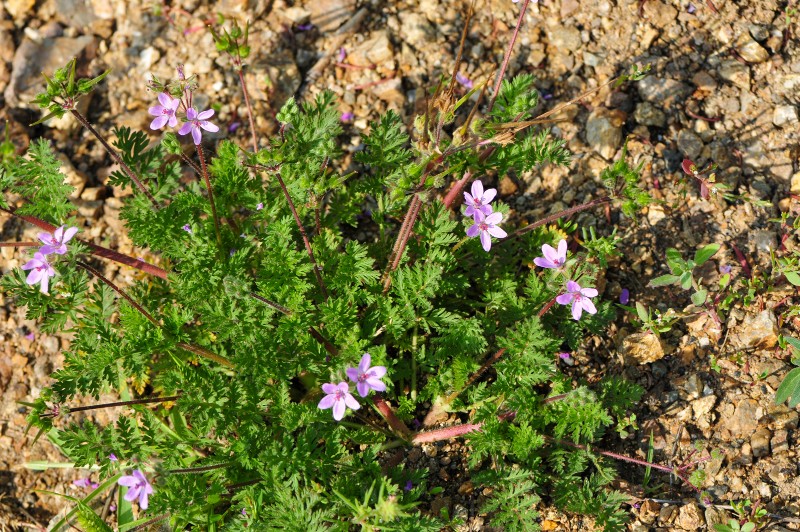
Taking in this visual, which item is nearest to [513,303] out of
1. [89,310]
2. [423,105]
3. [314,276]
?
[314,276]

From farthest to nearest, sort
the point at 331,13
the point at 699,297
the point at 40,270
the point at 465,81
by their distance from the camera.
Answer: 1. the point at 331,13
2. the point at 465,81
3. the point at 699,297
4. the point at 40,270

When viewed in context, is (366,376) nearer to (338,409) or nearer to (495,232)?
(338,409)

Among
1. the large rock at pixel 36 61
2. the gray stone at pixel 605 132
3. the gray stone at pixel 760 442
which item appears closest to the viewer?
the gray stone at pixel 760 442

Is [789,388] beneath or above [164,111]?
beneath

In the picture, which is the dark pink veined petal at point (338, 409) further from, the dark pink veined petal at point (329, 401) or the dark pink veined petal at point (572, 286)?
the dark pink veined petal at point (572, 286)

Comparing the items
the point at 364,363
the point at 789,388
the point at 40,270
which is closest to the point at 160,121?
the point at 40,270

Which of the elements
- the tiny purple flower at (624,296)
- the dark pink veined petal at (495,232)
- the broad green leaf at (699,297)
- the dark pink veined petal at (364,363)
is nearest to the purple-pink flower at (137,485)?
the dark pink veined petal at (364,363)
